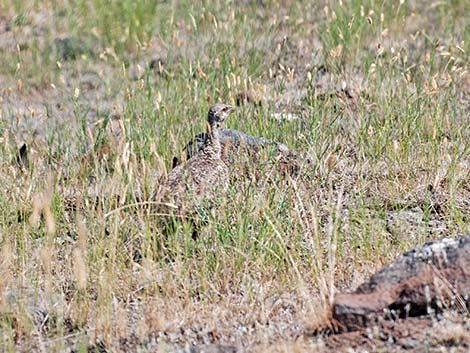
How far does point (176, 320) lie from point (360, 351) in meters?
0.97

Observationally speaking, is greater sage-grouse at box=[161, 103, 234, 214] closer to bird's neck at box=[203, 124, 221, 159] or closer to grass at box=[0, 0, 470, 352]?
bird's neck at box=[203, 124, 221, 159]

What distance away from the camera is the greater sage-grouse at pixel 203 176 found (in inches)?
227

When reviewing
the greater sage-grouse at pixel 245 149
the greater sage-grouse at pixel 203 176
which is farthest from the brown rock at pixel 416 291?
the greater sage-grouse at pixel 245 149

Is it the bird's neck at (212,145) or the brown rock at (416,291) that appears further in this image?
the bird's neck at (212,145)

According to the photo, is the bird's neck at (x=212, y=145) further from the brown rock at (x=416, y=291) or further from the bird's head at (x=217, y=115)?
the brown rock at (x=416, y=291)

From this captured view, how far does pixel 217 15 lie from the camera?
31.9 feet

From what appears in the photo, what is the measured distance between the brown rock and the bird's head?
87.6 inches

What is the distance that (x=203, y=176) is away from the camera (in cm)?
608

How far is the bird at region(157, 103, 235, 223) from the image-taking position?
18.8 ft

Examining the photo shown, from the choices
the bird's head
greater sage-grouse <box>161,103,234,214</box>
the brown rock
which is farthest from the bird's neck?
the brown rock

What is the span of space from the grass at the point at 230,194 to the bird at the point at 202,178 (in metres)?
0.10

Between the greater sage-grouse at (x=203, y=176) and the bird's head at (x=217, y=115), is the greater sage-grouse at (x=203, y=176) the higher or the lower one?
the lower one

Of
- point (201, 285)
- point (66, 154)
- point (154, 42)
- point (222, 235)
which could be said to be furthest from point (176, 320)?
point (154, 42)

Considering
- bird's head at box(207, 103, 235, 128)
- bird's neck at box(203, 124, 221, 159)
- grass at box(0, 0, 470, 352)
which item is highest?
bird's head at box(207, 103, 235, 128)
